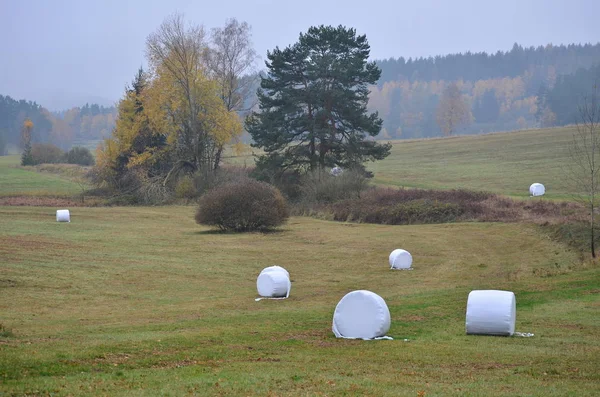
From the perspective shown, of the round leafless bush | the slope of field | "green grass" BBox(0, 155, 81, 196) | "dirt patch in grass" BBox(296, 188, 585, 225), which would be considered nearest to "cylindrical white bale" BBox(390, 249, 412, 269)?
"dirt patch in grass" BBox(296, 188, 585, 225)

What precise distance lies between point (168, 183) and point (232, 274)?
4213 cm

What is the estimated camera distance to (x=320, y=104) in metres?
65.1

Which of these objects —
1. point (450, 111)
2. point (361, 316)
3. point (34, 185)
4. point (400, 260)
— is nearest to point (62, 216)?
point (400, 260)

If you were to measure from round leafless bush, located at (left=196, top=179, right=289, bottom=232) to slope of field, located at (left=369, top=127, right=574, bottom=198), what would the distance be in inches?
794

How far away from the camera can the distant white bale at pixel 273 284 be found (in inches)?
950

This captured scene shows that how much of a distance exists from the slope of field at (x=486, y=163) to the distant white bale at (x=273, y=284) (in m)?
32.8

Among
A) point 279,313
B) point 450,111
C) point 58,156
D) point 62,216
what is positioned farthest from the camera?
point 450,111

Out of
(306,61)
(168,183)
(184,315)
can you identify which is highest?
(306,61)

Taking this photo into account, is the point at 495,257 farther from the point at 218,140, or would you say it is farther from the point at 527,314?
the point at 218,140

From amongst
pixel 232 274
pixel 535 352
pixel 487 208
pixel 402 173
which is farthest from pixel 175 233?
pixel 402 173

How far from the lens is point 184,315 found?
67.1 feet

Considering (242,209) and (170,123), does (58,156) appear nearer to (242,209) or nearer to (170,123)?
(170,123)

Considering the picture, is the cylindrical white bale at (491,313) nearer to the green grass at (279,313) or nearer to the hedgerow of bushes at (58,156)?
the green grass at (279,313)

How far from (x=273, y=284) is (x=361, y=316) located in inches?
328
